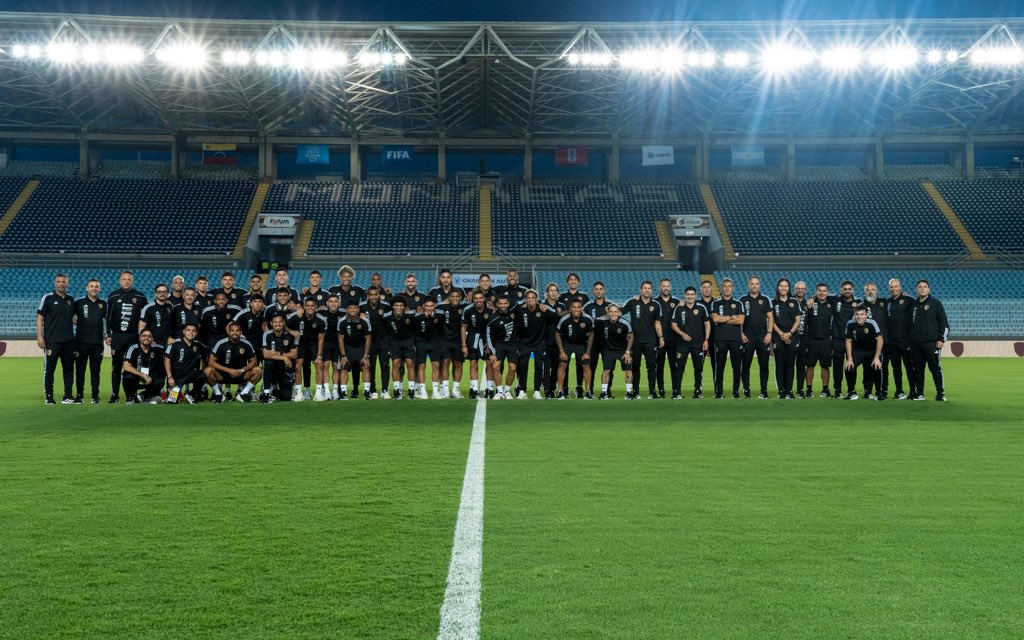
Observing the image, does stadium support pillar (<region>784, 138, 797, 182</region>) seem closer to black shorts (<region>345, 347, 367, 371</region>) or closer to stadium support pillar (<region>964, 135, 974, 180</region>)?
stadium support pillar (<region>964, 135, 974, 180</region>)

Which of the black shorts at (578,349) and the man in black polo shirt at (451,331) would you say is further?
the man in black polo shirt at (451,331)

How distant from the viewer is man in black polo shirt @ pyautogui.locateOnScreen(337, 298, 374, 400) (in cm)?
1198

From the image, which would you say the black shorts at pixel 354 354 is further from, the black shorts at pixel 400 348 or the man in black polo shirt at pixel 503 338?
the man in black polo shirt at pixel 503 338

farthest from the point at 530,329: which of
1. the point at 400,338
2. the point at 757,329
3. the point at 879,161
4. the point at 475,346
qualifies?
the point at 879,161

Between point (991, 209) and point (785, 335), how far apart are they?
1320 inches

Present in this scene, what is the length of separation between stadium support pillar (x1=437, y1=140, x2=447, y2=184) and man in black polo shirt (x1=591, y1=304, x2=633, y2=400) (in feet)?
101

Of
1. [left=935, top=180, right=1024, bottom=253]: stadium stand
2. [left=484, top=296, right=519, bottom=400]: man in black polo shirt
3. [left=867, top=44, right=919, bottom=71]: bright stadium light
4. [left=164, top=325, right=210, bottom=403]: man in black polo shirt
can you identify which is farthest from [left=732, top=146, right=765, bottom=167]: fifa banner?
[left=164, top=325, right=210, bottom=403]: man in black polo shirt

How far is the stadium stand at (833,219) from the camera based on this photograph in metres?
37.1

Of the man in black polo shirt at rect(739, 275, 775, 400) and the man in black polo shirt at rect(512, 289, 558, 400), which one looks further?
the man in black polo shirt at rect(739, 275, 775, 400)

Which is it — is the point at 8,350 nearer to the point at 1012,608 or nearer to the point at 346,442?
the point at 346,442

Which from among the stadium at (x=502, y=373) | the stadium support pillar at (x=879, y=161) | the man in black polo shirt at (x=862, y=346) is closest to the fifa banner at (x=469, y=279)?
the stadium at (x=502, y=373)

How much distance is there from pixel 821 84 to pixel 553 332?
94.8ft

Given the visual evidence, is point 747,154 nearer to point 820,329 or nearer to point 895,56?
point 895,56

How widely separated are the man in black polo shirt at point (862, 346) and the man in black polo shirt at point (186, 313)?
980cm
